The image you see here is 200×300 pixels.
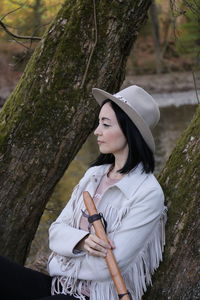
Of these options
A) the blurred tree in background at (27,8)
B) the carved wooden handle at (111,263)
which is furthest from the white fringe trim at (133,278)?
the blurred tree in background at (27,8)

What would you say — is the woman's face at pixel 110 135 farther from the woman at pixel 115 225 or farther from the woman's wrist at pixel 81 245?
the woman's wrist at pixel 81 245

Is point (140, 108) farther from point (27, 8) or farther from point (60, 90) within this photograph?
point (27, 8)

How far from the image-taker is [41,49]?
141 inches

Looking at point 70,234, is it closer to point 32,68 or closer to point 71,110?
point 71,110

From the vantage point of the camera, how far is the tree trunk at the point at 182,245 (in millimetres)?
2752

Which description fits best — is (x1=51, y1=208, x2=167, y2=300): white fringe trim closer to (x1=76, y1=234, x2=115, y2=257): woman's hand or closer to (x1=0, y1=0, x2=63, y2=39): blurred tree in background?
(x1=76, y1=234, x2=115, y2=257): woman's hand

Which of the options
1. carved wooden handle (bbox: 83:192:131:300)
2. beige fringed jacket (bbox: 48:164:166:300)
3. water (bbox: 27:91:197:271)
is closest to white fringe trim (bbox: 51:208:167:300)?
beige fringed jacket (bbox: 48:164:166:300)

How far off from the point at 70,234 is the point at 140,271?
0.38 meters

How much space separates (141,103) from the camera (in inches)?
108

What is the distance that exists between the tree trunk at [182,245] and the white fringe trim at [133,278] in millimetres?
65

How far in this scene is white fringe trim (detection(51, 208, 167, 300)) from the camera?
2582mm

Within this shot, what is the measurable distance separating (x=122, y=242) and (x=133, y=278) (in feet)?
0.72

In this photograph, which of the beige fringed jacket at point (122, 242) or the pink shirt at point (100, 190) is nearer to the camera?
the beige fringed jacket at point (122, 242)

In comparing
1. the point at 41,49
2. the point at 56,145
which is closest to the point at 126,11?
the point at 41,49
